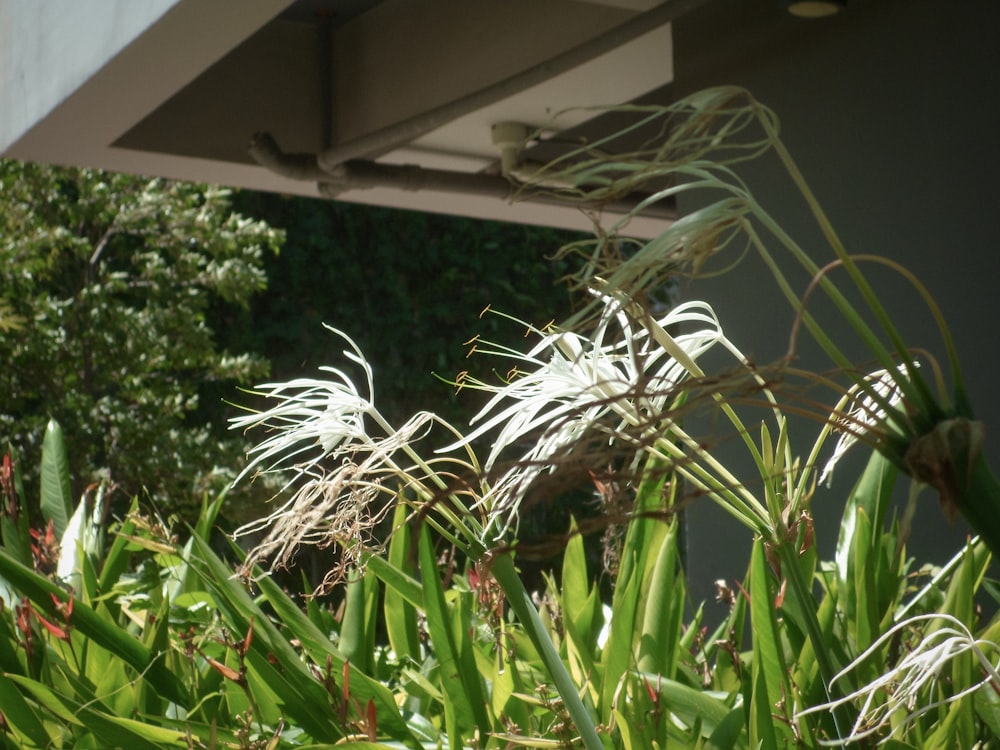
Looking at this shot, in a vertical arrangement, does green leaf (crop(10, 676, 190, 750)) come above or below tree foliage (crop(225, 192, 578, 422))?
below

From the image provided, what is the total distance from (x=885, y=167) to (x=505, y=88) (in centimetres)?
123

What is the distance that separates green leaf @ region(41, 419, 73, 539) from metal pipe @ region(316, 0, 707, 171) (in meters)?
1.52

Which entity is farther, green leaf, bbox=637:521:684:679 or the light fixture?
the light fixture

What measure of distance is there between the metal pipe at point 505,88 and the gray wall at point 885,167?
192 mm

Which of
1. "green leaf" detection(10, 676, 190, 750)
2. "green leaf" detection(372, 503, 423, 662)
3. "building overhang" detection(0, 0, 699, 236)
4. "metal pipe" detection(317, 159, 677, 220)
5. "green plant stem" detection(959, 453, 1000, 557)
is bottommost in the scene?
"green leaf" detection(372, 503, 423, 662)

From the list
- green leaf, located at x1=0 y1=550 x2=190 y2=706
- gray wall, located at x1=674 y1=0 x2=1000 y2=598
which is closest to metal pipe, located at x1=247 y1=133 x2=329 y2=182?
gray wall, located at x1=674 y1=0 x2=1000 y2=598

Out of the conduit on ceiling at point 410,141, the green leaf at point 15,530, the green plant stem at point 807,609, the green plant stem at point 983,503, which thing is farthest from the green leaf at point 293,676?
the conduit on ceiling at point 410,141

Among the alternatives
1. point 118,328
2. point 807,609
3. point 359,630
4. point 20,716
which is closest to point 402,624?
point 359,630

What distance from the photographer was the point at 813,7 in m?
2.27

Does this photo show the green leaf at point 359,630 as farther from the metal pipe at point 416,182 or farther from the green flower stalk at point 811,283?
the metal pipe at point 416,182

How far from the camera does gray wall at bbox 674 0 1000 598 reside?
212 cm

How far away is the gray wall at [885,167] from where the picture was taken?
2123 millimetres

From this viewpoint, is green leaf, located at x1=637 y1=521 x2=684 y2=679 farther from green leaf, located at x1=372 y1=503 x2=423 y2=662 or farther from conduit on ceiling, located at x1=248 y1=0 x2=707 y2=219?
conduit on ceiling, located at x1=248 y1=0 x2=707 y2=219

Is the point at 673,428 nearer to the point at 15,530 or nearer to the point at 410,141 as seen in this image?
the point at 15,530
